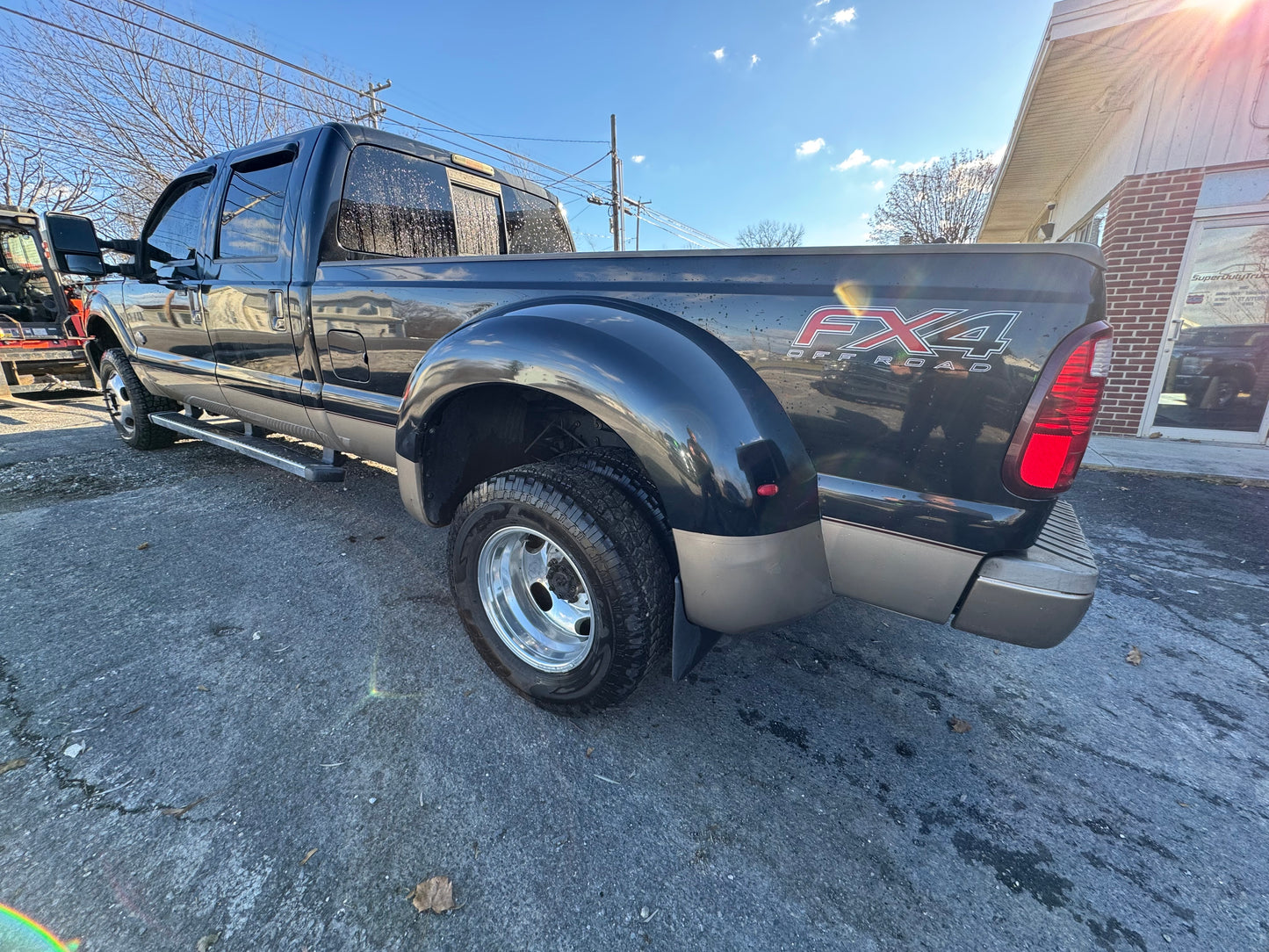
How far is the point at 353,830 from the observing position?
5.04 ft

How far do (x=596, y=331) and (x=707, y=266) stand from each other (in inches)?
15.8

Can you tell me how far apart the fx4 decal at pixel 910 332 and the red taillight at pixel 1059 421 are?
0.15 meters

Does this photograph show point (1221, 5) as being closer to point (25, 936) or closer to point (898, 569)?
point (898, 569)

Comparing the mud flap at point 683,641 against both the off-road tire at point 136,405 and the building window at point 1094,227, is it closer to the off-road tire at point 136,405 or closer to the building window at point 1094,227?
the off-road tire at point 136,405

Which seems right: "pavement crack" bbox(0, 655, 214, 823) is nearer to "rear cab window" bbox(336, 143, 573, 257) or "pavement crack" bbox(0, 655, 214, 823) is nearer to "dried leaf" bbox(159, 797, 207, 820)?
"dried leaf" bbox(159, 797, 207, 820)

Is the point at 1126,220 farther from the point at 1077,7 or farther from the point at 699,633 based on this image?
the point at 699,633

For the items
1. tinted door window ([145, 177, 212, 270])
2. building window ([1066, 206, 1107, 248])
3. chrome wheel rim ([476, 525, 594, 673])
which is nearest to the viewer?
chrome wheel rim ([476, 525, 594, 673])

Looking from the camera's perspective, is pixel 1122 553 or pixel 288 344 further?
pixel 1122 553

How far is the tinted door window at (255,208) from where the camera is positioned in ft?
9.38

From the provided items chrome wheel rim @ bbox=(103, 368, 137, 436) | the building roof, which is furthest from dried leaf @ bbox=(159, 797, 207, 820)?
the building roof

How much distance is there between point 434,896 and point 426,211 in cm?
331

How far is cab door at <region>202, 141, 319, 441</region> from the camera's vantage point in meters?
2.79

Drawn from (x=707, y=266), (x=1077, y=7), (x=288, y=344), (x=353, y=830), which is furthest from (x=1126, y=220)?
(x=353, y=830)

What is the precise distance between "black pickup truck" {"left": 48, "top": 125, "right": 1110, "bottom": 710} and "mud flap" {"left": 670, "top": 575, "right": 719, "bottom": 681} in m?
0.01
